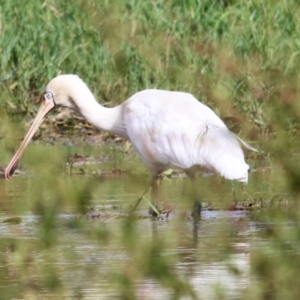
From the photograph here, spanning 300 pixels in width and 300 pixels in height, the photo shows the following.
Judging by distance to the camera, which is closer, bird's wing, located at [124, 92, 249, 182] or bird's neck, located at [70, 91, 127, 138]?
bird's wing, located at [124, 92, 249, 182]

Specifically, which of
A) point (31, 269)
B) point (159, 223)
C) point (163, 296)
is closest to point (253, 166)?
point (159, 223)

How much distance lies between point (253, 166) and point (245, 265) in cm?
607

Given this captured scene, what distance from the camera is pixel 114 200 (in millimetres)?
8211

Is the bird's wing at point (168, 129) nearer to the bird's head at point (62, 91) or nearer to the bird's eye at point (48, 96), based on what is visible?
the bird's head at point (62, 91)

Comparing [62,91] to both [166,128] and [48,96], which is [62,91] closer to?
[48,96]

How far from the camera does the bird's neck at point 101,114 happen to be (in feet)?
28.7

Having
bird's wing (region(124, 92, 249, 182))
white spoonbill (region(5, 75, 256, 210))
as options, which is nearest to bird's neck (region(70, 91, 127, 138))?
white spoonbill (region(5, 75, 256, 210))

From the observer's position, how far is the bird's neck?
28.7 ft

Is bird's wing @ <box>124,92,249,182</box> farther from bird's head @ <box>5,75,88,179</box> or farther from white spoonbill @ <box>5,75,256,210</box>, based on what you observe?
bird's head @ <box>5,75,88,179</box>

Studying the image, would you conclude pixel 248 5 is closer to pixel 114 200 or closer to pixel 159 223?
pixel 114 200

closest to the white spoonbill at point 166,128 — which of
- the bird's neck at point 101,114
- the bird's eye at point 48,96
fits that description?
the bird's neck at point 101,114

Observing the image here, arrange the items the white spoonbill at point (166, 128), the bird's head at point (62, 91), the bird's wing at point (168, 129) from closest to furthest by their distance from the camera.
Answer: the white spoonbill at point (166, 128)
the bird's wing at point (168, 129)
the bird's head at point (62, 91)

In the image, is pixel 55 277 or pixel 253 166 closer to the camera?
pixel 55 277

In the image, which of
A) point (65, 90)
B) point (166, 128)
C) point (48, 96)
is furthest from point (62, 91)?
point (166, 128)
